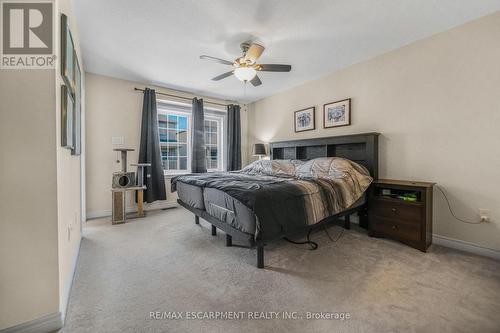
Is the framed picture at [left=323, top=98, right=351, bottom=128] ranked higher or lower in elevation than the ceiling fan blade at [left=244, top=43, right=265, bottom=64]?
lower

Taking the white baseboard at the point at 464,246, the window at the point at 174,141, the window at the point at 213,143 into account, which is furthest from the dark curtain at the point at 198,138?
the white baseboard at the point at 464,246

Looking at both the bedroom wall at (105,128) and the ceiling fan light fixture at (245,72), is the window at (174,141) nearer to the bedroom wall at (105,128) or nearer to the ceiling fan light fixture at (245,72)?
the bedroom wall at (105,128)

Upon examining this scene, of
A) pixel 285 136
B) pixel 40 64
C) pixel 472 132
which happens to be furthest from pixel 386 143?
pixel 40 64

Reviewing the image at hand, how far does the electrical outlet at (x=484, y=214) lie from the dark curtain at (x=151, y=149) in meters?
4.70

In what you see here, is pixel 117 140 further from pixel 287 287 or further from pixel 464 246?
pixel 464 246

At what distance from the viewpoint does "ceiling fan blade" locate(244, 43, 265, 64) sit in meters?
2.45

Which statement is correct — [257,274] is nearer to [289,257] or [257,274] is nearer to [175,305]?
[289,257]

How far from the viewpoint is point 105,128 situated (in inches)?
149

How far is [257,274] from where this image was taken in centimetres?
186

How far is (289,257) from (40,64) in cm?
246

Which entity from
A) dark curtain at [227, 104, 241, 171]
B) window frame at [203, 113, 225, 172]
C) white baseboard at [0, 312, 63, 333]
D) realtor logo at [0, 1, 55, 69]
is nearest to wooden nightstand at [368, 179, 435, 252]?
white baseboard at [0, 312, 63, 333]

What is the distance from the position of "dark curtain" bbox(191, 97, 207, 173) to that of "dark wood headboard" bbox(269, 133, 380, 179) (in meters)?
1.60

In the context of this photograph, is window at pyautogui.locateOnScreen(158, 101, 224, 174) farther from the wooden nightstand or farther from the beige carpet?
the wooden nightstand

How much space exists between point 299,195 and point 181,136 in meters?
3.58
